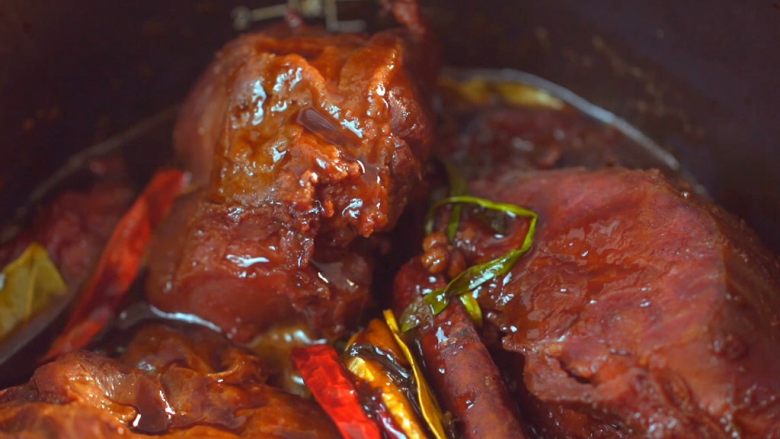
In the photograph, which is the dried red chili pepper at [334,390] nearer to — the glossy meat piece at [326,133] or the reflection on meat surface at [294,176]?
the reflection on meat surface at [294,176]

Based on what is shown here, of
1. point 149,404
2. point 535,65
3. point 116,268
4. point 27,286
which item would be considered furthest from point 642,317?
point 27,286

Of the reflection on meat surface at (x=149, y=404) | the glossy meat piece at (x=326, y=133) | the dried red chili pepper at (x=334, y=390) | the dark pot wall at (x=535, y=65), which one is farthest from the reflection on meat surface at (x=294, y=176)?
the dark pot wall at (x=535, y=65)

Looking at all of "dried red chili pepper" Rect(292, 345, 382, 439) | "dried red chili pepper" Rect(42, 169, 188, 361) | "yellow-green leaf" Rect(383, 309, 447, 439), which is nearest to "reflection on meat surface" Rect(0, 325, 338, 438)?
"dried red chili pepper" Rect(292, 345, 382, 439)

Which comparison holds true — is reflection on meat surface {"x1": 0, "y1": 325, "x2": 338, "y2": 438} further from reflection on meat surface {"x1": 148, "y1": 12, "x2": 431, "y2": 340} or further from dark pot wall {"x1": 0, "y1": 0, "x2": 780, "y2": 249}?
dark pot wall {"x1": 0, "y1": 0, "x2": 780, "y2": 249}

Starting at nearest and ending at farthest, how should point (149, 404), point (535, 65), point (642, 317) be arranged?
1. point (642, 317)
2. point (149, 404)
3. point (535, 65)

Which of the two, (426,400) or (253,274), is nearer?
(426,400)

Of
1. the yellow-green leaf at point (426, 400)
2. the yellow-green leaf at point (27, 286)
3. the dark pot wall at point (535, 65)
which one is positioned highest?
the dark pot wall at point (535, 65)

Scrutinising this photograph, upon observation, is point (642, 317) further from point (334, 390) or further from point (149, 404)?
point (149, 404)
